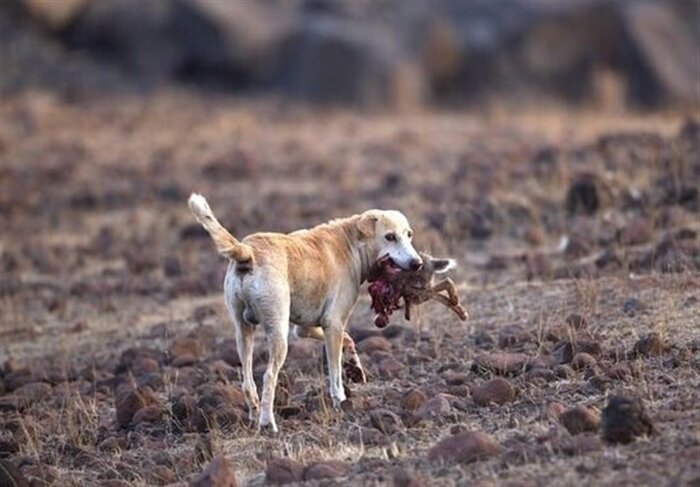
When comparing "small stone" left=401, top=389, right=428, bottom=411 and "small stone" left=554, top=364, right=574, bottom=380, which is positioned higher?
"small stone" left=554, top=364, right=574, bottom=380

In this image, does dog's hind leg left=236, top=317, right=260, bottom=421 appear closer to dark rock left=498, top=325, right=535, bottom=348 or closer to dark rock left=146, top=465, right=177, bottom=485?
dark rock left=146, top=465, right=177, bottom=485

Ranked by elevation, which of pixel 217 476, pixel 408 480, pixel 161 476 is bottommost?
pixel 161 476

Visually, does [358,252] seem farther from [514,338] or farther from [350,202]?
[350,202]

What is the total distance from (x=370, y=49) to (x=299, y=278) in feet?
86.3

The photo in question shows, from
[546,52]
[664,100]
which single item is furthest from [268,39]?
[664,100]

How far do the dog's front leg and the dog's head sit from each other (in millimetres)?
680

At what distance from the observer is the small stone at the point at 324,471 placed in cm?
845

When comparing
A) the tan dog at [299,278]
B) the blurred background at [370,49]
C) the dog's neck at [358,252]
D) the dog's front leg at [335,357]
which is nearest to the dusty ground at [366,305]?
the dog's front leg at [335,357]

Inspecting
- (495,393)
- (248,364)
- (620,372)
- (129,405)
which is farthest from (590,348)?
(129,405)

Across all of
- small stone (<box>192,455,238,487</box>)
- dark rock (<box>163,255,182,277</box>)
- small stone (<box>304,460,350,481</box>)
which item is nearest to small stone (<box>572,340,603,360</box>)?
small stone (<box>304,460,350,481</box>)

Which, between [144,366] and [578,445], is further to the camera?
[144,366]

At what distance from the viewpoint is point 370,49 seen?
36094 mm

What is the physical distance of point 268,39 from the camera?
38.7 m

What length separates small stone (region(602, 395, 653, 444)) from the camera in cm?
826
